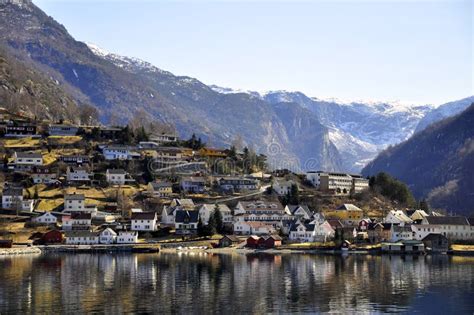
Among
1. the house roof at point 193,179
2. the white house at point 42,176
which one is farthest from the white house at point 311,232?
the white house at point 42,176

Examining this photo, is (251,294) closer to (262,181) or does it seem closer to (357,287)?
(357,287)

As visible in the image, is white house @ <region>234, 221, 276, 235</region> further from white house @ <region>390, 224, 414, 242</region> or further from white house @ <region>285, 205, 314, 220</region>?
white house @ <region>390, 224, 414, 242</region>

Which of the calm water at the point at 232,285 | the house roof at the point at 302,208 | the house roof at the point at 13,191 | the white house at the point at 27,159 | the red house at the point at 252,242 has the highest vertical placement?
the white house at the point at 27,159

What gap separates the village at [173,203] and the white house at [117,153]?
0.23 m

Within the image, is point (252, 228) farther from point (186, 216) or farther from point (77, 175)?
point (77, 175)

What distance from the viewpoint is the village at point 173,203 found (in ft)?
339

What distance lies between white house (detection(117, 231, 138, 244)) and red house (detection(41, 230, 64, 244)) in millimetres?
8078

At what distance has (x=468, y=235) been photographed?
10812cm

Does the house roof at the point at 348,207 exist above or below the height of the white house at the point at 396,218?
above

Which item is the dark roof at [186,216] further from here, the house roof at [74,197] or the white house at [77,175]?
the white house at [77,175]

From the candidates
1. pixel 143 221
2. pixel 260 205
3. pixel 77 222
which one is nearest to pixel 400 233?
pixel 260 205

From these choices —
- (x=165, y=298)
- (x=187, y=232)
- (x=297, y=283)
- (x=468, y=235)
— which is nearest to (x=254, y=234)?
(x=187, y=232)

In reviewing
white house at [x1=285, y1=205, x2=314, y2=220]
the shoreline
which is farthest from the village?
the shoreline

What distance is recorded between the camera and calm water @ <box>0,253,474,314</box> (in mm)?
51375
